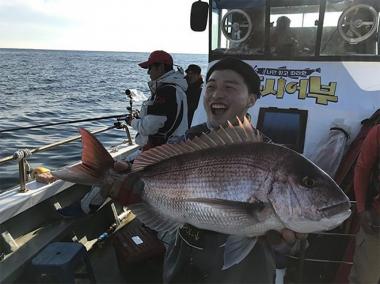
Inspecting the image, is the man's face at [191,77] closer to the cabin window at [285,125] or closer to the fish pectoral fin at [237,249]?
the cabin window at [285,125]

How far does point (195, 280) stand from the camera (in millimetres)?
2400

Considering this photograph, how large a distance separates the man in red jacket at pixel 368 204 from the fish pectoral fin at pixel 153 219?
1.67 metres

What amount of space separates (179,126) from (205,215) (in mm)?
3373

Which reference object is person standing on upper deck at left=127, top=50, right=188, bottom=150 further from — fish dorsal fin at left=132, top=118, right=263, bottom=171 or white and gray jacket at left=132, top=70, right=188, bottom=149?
fish dorsal fin at left=132, top=118, right=263, bottom=171

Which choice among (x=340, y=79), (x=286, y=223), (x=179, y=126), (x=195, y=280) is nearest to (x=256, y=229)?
(x=286, y=223)

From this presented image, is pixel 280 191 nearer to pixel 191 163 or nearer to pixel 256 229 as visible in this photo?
pixel 256 229

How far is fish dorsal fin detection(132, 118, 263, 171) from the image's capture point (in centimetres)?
201

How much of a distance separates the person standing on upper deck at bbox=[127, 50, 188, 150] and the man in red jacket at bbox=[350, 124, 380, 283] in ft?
8.09

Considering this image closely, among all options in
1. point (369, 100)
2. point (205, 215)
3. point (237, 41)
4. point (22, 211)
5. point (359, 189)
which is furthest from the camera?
point (237, 41)

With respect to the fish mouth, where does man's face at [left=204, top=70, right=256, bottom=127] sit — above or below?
above

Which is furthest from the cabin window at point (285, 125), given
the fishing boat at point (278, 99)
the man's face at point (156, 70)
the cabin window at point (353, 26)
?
the man's face at point (156, 70)

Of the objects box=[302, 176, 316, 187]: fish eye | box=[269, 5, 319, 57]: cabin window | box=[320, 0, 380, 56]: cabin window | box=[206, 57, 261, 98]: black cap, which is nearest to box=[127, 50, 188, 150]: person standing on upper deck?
box=[269, 5, 319, 57]: cabin window

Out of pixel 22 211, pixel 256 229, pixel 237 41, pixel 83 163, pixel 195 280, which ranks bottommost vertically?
pixel 22 211

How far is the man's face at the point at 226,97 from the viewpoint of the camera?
230 cm
